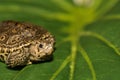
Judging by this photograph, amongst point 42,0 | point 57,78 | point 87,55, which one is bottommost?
point 57,78

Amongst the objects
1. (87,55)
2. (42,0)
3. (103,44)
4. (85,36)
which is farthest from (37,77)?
(42,0)

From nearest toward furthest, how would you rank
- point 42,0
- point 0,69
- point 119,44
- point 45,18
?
point 0,69
point 119,44
point 45,18
point 42,0

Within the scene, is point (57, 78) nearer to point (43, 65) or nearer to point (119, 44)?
point (43, 65)

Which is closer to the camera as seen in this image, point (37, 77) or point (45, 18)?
point (37, 77)
